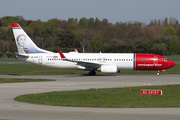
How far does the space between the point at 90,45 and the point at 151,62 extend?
89.9 meters

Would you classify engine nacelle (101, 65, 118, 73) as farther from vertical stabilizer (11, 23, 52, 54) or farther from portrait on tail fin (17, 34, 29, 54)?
portrait on tail fin (17, 34, 29, 54)

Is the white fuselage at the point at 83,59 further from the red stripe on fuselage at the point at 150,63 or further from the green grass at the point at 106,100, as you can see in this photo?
the green grass at the point at 106,100

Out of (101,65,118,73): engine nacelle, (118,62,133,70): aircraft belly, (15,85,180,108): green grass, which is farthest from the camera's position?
(118,62,133,70): aircraft belly

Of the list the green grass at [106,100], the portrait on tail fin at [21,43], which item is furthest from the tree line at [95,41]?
the green grass at [106,100]

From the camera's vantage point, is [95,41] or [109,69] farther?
[95,41]

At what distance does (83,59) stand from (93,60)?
174cm

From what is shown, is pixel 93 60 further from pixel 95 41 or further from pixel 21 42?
pixel 95 41

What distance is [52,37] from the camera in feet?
416

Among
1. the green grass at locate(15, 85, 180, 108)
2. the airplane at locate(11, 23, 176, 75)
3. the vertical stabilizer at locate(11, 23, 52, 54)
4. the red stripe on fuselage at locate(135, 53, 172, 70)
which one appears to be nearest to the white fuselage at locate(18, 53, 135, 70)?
the airplane at locate(11, 23, 176, 75)

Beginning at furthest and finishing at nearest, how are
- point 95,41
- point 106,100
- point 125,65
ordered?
point 95,41 → point 125,65 → point 106,100

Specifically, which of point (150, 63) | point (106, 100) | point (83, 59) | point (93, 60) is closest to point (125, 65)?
point (150, 63)

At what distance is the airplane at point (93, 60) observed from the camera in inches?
1630

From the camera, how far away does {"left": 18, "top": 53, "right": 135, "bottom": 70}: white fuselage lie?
41906mm

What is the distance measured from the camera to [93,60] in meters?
42.5
